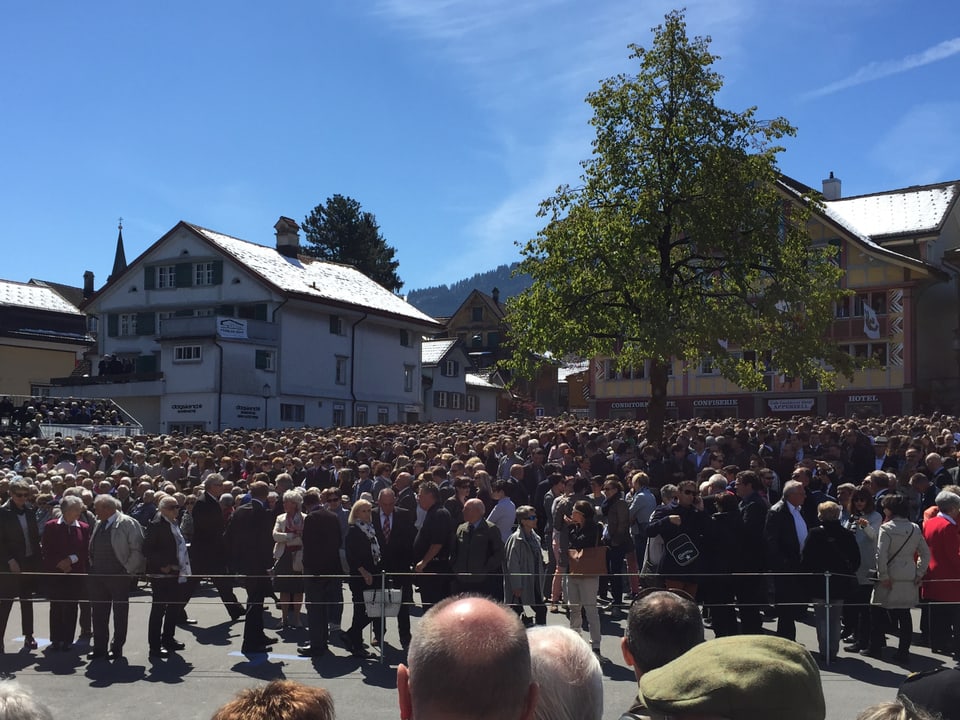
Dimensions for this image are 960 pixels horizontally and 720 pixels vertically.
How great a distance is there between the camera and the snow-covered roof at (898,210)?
49656 millimetres

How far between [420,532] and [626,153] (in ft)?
51.5

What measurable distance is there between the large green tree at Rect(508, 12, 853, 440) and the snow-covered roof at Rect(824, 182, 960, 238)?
26016mm

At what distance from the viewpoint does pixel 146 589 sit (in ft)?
51.4

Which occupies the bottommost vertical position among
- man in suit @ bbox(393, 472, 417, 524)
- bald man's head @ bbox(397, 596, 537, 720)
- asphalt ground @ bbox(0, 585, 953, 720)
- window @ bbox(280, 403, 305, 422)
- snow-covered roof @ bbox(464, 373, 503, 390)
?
asphalt ground @ bbox(0, 585, 953, 720)

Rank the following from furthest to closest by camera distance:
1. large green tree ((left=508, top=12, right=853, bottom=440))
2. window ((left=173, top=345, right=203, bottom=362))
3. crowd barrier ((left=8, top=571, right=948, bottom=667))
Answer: window ((left=173, top=345, right=203, bottom=362))
large green tree ((left=508, top=12, right=853, bottom=440))
crowd barrier ((left=8, top=571, right=948, bottom=667))

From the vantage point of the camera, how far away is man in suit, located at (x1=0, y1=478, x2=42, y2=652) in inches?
458

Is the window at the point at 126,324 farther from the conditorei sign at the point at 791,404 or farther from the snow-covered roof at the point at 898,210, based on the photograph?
the snow-covered roof at the point at 898,210

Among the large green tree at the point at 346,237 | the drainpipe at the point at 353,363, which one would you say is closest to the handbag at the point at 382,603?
the drainpipe at the point at 353,363

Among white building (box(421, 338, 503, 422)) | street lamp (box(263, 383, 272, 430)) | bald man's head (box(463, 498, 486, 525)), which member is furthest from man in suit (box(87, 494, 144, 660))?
white building (box(421, 338, 503, 422))

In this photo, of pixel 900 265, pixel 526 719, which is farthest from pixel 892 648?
pixel 900 265

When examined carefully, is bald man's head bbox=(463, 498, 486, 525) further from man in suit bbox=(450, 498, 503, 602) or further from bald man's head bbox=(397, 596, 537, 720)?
bald man's head bbox=(397, 596, 537, 720)

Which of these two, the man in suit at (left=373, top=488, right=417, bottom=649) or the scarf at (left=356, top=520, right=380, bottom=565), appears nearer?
the scarf at (left=356, top=520, right=380, bottom=565)

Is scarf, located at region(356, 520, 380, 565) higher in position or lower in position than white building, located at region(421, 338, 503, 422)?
lower

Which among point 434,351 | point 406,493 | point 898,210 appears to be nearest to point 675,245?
point 406,493
